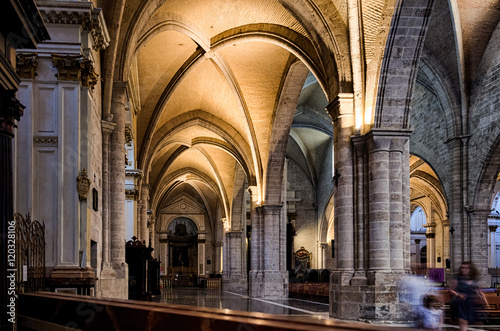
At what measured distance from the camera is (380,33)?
13734mm

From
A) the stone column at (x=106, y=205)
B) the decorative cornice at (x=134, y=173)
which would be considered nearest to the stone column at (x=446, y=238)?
the decorative cornice at (x=134, y=173)

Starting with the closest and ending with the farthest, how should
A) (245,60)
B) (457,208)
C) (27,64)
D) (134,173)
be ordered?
(27,64)
(457,208)
(134,173)
(245,60)

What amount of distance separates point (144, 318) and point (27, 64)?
6553mm

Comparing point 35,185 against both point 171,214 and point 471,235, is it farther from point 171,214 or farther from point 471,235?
point 171,214

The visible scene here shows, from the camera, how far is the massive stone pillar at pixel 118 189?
46.5ft

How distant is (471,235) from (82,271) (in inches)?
579

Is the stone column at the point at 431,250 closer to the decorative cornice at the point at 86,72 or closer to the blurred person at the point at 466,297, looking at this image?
the blurred person at the point at 466,297

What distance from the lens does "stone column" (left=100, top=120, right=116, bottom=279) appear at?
13.5 meters

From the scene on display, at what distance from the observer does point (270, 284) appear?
25.9 meters

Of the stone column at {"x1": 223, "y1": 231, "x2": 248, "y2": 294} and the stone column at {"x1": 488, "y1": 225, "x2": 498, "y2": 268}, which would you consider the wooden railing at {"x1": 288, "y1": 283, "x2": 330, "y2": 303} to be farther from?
the stone column at {"x1": 488, "y1": 225, "x2": 498, "y2": 268}

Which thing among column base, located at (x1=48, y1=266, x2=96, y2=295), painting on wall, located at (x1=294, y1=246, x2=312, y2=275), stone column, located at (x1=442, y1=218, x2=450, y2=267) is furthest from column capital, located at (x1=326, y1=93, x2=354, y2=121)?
painting on wall, located at (x1=294, y1=246, x2=312, y2=275)

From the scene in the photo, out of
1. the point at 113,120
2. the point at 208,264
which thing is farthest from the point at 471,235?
the point at 208,264

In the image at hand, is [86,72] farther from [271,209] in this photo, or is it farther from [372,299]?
[271,209]

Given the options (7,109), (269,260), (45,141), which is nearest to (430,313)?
(7,109)
